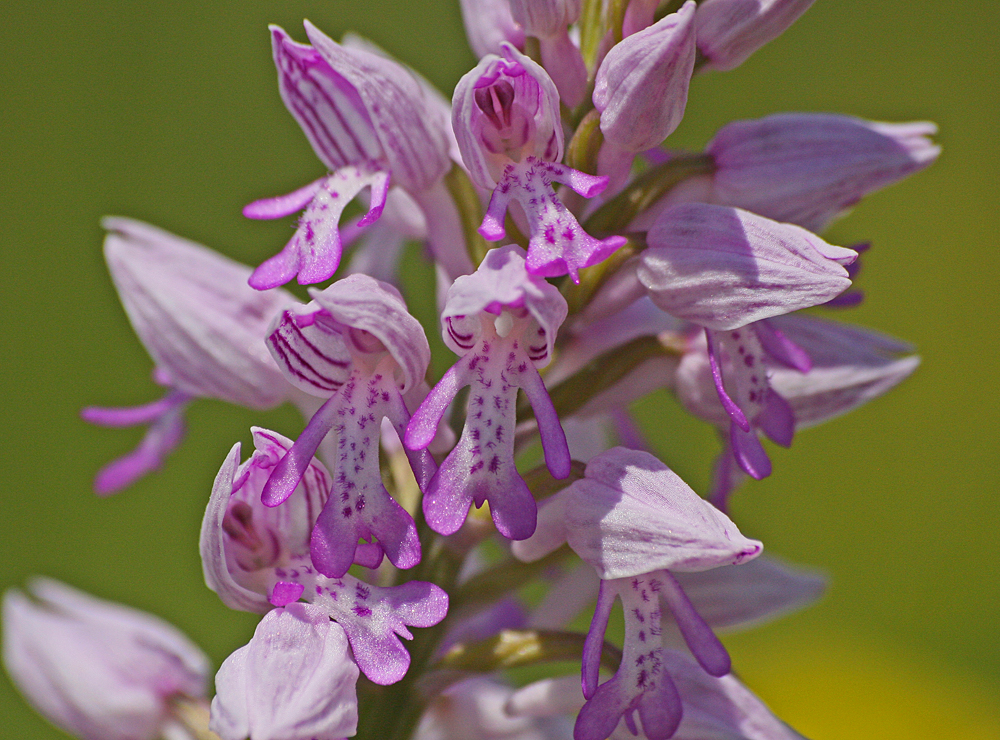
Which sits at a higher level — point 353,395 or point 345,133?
point 345,133

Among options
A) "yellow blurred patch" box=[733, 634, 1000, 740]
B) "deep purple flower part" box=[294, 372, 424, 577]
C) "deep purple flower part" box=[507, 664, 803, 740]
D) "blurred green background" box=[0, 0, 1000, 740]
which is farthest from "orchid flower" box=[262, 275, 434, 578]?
"blurred green background" box=[0, 0, 1000, 740]

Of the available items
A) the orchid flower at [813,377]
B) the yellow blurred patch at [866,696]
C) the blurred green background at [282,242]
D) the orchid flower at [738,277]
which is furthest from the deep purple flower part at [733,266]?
the blurred green background at [282,242]

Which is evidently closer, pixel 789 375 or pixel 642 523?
pixel 642 523

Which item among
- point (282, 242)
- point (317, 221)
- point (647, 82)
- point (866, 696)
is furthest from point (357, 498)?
point (282, 242)

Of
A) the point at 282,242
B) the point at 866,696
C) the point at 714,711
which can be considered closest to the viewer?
the point at 714,711

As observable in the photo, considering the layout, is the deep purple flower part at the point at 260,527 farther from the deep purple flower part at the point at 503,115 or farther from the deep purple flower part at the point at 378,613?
the deep purple flower part at the point at 503,115

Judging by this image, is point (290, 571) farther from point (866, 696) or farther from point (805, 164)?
point (866, 696)
